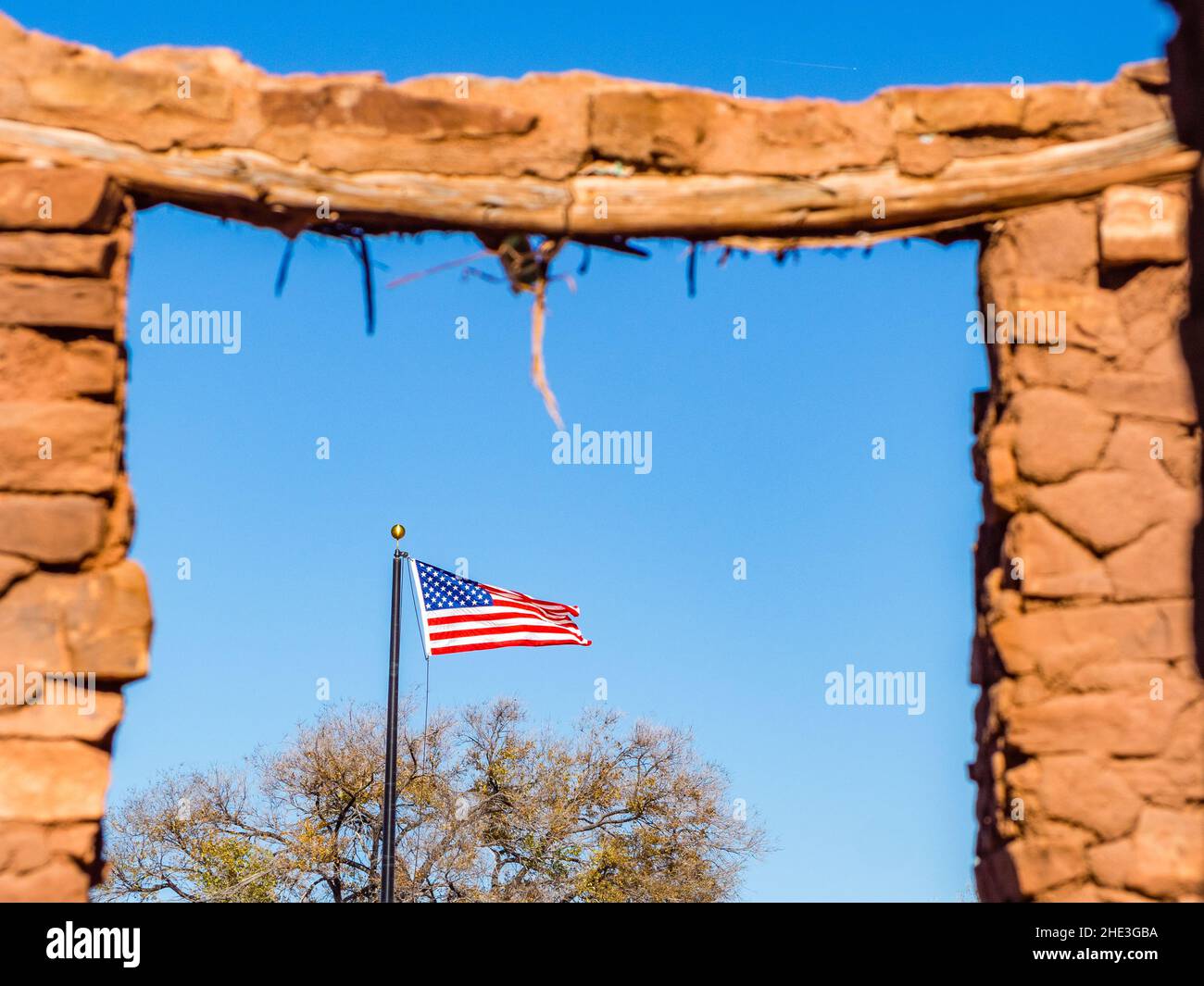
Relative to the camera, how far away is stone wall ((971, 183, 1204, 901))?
15.2 feet

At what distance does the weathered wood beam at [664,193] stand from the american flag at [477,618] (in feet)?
20.3

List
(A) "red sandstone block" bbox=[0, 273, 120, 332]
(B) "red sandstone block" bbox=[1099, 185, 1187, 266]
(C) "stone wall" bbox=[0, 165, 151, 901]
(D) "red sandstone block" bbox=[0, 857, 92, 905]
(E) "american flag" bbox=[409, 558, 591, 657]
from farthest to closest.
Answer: (E) "american flag" bbox=[409, 558, 591, 657] → (B) "red sandstone block" bbox=[1099, 185, 1187, 266] → (A) "red sandstone block" bbox=[0, 273, 120, 332] → (C) "stone wall" bbox=[0, 165, 151, 901] → (D) "red sandstone block" bbox=[0, 857, 92, 905]

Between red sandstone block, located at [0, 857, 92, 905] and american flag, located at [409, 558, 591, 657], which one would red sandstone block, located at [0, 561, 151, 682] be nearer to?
red sandstone block, located at [0, 857, 92, 905]

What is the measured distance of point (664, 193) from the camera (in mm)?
5098

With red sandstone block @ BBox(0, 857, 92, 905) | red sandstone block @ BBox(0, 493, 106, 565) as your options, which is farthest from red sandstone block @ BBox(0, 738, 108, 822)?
red sandstone block @ BBox(0, 493, 106, 565)

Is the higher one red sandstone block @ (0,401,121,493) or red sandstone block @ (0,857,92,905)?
red sandstone block @ (0,401,121,493)

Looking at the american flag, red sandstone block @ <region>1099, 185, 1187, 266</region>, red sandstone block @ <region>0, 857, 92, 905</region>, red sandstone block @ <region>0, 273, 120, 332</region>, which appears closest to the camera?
red sandstone block @ <region>0, 857, 92, 905</region>

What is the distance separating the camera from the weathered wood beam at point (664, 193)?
5.00 meters

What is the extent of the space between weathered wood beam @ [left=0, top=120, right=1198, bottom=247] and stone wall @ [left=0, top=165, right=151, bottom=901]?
312 mm

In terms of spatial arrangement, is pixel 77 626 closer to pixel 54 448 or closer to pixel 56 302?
pixel 54 448

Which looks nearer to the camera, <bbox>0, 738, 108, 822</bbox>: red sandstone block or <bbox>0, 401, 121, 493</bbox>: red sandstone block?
<bbox>0, 738, 108, 822</bbox>: red sandstone block

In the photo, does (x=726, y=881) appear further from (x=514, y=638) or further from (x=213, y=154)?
(x=213, y=154)
